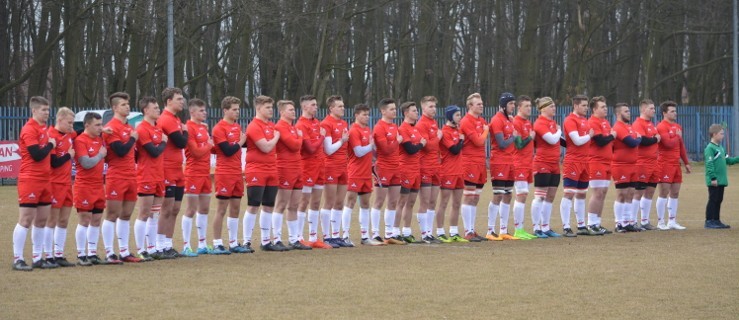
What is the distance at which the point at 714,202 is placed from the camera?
1828cm

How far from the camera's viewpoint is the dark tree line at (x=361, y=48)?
36.8m

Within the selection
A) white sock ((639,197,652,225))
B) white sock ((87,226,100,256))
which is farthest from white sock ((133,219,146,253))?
white sock ((639,197,652,225))

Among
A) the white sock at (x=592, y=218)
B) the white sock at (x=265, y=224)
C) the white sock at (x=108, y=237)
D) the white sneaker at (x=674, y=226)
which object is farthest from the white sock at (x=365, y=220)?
the white sneaker at (x=674, y=226)

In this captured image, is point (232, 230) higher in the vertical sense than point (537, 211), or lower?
lower

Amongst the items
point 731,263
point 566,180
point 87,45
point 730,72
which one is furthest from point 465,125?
point 730,72

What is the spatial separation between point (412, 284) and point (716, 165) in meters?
8.28

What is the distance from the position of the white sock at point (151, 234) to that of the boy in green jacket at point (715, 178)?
29.2ft

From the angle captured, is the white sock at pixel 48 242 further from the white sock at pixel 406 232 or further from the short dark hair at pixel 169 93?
the white sock at pixel 406 232

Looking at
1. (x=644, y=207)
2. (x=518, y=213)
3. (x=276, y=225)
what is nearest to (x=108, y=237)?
(x=276, y=225)

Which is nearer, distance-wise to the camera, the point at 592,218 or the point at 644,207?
the point at 592,218

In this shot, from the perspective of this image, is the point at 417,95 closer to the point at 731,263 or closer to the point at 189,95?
the point at 189,95

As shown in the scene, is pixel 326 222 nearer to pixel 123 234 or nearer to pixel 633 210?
pixel 123 234

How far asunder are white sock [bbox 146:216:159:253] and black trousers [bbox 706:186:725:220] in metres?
8.95

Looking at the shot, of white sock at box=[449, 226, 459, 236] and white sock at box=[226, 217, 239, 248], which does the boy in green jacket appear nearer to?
white sock at box=[449, 226, 459, 236]
